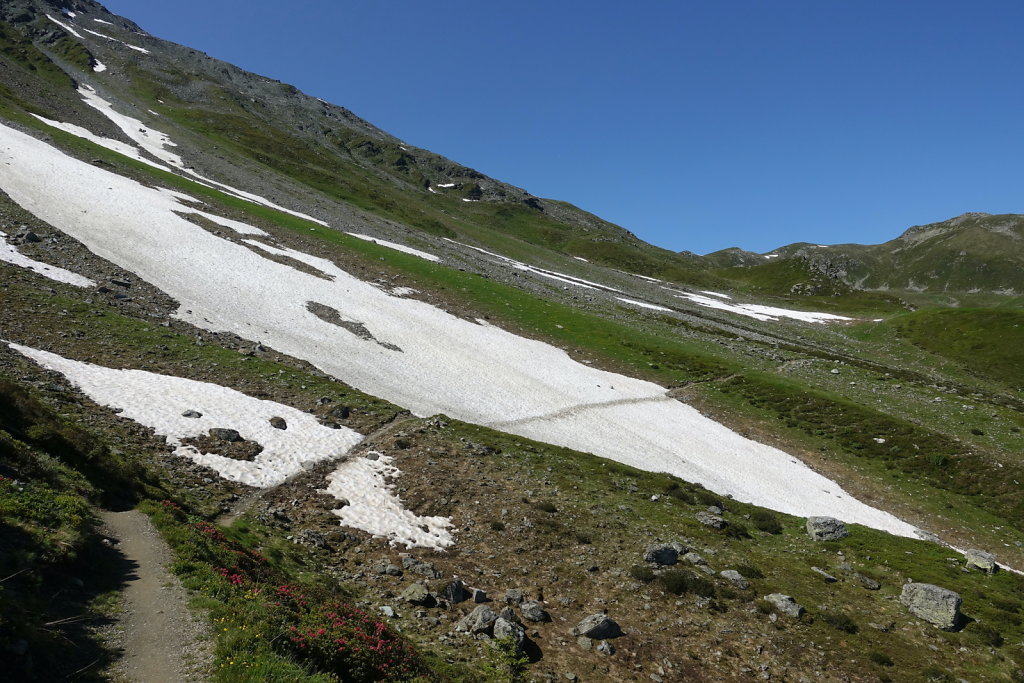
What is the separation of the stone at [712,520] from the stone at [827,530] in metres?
4.16

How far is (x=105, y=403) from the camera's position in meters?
23.5

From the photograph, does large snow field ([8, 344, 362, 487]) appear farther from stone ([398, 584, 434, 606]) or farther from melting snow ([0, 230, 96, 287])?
melting snow ([0, 230, 96, 287])

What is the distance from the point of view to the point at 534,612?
16750mm

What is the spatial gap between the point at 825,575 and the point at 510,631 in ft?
45.7

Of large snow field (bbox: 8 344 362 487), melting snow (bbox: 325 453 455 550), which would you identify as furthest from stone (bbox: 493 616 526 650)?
large snow field (bbox: 8 344 362 487)

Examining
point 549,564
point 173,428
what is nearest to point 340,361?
point 173,428

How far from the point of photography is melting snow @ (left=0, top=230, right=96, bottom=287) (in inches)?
1378

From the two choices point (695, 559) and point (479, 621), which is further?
point (695, 559)

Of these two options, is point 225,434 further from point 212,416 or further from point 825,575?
point 825,575

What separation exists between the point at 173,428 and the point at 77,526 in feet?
37.8

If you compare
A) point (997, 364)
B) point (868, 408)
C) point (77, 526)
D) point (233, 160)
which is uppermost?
point (233, 160)

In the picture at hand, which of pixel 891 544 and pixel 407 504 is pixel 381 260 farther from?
pixel 891 544

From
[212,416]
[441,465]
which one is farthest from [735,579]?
[212,416]

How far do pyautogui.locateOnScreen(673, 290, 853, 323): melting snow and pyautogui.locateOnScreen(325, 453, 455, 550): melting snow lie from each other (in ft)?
303
